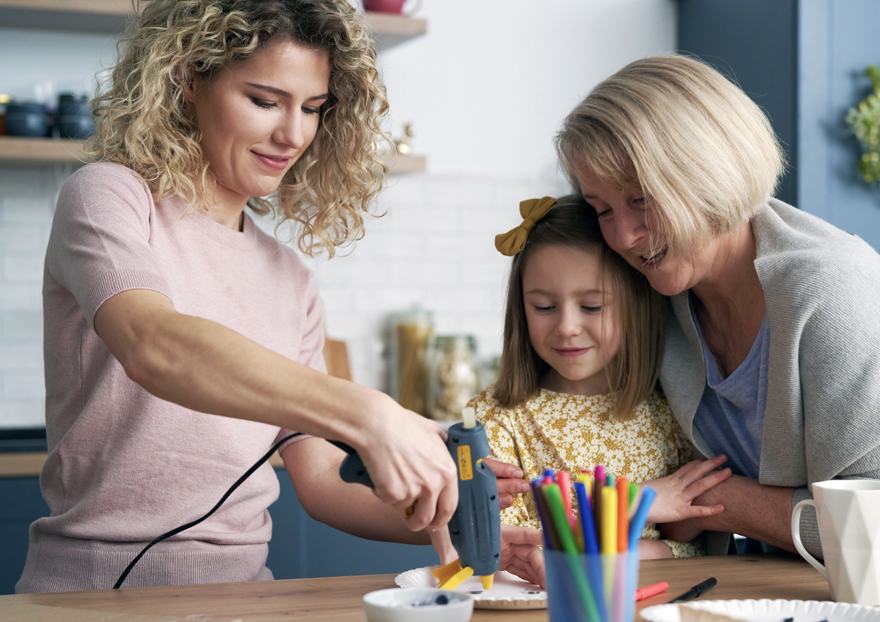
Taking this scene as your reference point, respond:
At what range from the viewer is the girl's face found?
5.09 feet

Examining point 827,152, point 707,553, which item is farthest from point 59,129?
point 827,152

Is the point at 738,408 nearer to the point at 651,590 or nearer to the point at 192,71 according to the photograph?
the point at 651,590

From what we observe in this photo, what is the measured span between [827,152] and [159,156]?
2.22 metres

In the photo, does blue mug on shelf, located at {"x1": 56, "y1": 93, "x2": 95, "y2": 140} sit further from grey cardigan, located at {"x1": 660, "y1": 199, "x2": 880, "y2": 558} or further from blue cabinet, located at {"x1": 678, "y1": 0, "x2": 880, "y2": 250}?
blue cabinet, located at {"x1": 678, "y1": 0, "x2": 880, "y2": 250}

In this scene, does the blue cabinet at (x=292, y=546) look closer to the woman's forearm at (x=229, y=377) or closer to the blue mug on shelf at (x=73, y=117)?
the blue mug on shelf at (x=73, y=117)

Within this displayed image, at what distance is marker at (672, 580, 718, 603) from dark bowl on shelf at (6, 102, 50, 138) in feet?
7.79

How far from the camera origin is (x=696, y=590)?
100cm

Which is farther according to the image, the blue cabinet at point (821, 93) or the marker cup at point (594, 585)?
the blue cabinet at point (821, 93)

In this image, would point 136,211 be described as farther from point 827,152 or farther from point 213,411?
point 827,152

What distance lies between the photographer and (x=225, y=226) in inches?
59.1

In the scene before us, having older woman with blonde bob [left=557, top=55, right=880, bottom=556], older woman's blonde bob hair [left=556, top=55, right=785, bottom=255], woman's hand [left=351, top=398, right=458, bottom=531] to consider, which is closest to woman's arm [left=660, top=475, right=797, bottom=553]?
older woman with blonde bob [left=557, top=55, right=880, bottom=556]

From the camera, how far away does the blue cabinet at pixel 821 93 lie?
8.75ft

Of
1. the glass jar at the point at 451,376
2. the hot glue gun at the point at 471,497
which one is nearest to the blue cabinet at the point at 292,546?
the glass jar at the point at 451,376

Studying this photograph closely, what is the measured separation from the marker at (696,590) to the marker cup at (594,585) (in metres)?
0.24
